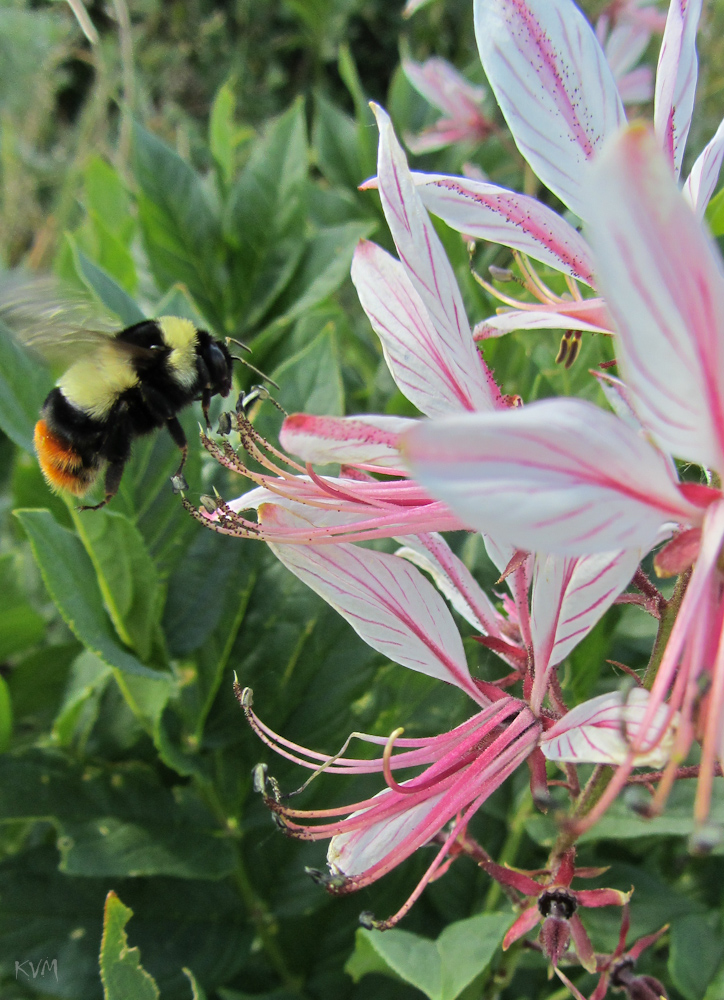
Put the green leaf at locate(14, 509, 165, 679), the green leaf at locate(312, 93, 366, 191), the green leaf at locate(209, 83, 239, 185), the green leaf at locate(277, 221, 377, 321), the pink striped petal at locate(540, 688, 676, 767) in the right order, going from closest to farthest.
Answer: the pink striped petal at locate(540, 688, 676, 767) → the green leaf at locate(14, 509, 165, 679) → the green leaf at locate(277, 221, 377, 321) → the green leaf at locate(209, 83, 239, 185) → the green leaf at locate(312, 93, 366, 191)

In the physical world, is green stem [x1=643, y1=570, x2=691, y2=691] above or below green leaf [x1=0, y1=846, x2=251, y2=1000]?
above

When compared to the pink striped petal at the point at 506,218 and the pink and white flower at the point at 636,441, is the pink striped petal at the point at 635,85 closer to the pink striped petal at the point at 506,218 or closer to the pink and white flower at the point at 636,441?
the pink striped petal at the point at 506,218

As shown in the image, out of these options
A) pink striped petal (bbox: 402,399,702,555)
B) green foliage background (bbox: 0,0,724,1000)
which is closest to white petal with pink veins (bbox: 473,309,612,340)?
pink striped petal (bbox: 402,399,702,555)

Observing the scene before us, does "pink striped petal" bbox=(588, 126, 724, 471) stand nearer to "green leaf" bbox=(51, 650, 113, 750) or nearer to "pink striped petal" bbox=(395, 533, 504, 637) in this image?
"pink striped petal" bbox=(395, 533, 504, 637)

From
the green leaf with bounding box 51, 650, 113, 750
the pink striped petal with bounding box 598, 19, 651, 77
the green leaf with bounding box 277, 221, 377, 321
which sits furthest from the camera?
the pink striped petal with bounding box 598, 19, 651, 77

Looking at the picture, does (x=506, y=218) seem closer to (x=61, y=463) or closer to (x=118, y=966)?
(x=61, y=463)

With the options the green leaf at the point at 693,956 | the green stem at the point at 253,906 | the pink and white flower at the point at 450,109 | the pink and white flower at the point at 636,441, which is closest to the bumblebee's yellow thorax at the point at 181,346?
the green stem at the point at 253,906

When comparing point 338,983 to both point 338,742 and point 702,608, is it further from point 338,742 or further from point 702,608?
point 702,608

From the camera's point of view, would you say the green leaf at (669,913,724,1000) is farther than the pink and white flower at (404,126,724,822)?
Yes
